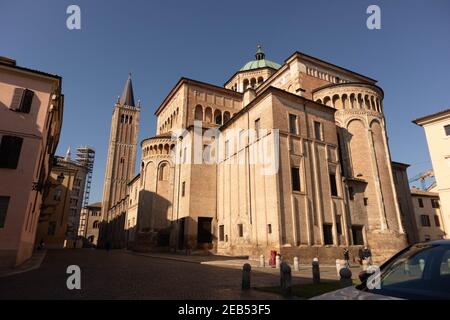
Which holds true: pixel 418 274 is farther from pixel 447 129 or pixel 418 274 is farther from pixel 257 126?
pixel 447 129

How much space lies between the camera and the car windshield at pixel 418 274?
9.75ft

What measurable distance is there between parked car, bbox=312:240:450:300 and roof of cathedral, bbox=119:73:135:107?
79572mm

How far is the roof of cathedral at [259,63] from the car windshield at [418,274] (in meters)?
41.8

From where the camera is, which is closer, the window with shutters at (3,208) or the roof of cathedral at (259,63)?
the window with shutters at (3,208)

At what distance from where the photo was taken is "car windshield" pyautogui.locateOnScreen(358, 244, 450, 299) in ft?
9.75

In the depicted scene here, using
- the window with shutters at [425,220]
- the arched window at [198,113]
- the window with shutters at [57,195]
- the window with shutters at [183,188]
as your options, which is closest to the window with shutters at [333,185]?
the window with shutters at [183,188]

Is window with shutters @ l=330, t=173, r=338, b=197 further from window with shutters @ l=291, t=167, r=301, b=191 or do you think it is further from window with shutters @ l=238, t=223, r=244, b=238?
window with shutters @ l=238, t=223, r=244, b=238

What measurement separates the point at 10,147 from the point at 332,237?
22.8 meters

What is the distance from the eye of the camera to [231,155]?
28.8 meters

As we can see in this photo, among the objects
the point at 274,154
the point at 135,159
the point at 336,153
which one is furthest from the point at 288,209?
the point at 135,159

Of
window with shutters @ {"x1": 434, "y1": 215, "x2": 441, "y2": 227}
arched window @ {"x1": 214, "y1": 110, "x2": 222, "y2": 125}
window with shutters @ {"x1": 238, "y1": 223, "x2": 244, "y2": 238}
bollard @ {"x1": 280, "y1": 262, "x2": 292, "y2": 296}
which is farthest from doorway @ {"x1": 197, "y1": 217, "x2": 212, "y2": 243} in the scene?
window with shutters @ {"x1": 434, "y1": 215, "x2": 441, "y2": 227}

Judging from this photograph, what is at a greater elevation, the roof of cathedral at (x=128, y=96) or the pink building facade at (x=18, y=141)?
the roof of cathedral at (x=128, y=96)

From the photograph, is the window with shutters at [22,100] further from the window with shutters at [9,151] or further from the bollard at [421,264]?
the bollard at [421,264]
